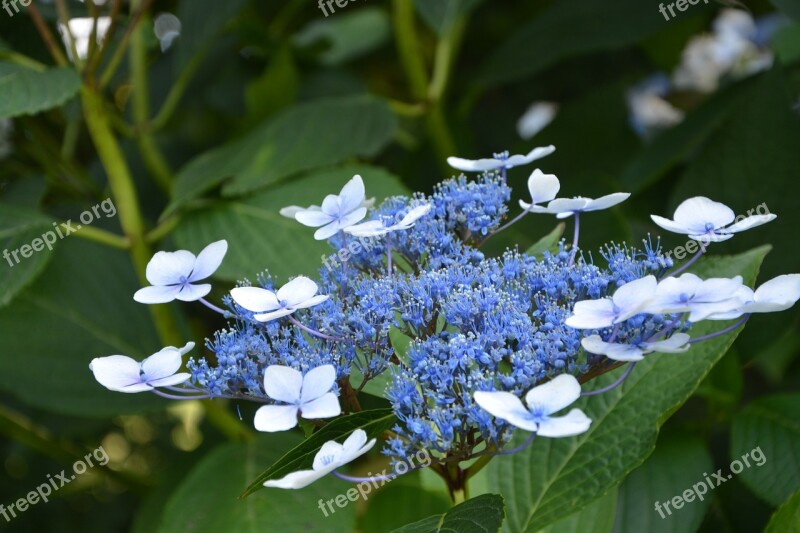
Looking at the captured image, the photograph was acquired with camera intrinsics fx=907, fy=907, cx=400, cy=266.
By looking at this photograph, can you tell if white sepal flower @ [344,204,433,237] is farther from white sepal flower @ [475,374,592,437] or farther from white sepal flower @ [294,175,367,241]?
white sepal flower @ [475,374,592,437]

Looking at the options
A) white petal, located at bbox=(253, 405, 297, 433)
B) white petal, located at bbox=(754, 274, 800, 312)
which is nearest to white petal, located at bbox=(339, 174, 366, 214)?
white petal, located at bbox=(253, 405, 297, 433)

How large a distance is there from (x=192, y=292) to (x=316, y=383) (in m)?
0.16

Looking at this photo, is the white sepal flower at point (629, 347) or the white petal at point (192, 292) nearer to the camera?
the white sepal flower at point (629, 347)

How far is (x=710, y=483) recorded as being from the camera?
1041mm

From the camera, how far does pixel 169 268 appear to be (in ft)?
2.39

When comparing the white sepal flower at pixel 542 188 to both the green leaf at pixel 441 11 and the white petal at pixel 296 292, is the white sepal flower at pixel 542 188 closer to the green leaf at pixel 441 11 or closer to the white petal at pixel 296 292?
the white petal at pixel 296 292

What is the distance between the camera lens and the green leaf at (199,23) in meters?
1.34

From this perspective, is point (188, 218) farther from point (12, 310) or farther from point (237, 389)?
point (237, 389)

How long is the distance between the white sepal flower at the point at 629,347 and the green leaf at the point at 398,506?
53 centimetres

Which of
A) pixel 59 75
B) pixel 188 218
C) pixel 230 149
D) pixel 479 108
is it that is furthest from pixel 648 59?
pixel 59 75

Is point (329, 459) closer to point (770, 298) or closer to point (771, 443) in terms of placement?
point (770, 298)

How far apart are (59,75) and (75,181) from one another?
1.48ft

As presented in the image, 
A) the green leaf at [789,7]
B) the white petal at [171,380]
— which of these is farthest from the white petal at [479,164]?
the green leaf at [789,7]

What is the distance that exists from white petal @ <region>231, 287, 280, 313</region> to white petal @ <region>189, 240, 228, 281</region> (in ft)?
0.23
